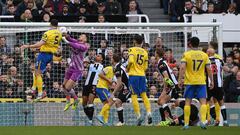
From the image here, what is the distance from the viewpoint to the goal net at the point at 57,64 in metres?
32.8

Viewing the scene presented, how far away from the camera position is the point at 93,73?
31938 millimetres

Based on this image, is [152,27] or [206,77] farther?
[152,27]

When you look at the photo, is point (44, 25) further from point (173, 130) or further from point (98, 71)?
point (173, 130)

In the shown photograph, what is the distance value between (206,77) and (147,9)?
387 inches

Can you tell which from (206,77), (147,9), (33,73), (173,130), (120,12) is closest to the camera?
(173,130)

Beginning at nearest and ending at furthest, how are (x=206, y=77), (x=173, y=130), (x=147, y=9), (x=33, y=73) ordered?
(x=173, y=130) < (x=206, y=77) < (x=33, y=73) < (x=147, y=9)

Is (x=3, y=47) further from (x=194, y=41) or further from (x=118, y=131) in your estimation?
(x=194, y=41)

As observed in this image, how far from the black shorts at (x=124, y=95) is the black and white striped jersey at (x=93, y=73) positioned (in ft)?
2.49

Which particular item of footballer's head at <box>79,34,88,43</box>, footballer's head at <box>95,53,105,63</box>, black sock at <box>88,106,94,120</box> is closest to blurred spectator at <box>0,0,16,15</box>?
footballer's head at <box>79,34,88,43</box>

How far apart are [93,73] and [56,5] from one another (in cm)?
606

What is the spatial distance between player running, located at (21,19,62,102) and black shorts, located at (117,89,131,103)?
2277 mm

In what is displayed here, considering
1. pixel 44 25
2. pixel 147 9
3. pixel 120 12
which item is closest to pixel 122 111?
pixel 44 25

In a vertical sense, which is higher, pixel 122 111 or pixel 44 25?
pixel 44 25

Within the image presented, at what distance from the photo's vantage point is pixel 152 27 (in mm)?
34125
